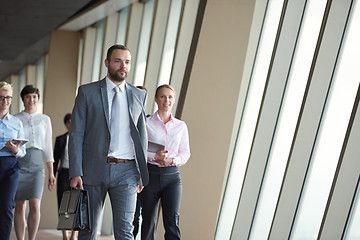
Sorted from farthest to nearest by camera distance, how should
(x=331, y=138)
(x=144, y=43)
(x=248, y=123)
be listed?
1. (x=144, y=43)
2. (x=248, y=123)
3. (x=331, y=138)

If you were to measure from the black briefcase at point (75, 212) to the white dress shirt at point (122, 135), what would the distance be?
14.1 inches

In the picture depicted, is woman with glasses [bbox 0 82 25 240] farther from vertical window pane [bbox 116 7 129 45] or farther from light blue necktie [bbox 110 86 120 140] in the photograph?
vertical window pane [bbox 116 7 129 45]

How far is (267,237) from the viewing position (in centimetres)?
665

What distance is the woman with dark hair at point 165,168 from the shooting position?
17.4ft

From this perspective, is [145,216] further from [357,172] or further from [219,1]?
[219,1]

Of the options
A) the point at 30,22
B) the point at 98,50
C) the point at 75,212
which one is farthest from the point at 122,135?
the point at 98,50

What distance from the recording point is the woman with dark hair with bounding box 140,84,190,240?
529 centimetres

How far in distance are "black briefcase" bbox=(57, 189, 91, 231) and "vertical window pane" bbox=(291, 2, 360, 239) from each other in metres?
2.80

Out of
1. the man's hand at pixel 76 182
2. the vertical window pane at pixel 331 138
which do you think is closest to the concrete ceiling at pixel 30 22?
the vertical window pane at pixel 331 138

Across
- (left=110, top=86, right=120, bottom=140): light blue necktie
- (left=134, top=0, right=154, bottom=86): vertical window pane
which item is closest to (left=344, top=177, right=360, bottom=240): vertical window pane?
(left=110, top=86, right=120, bottom=140): light blue necktie

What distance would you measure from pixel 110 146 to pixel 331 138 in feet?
8.70

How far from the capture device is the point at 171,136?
545 centimetres

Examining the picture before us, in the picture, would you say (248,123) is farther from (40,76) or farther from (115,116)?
(40,76)

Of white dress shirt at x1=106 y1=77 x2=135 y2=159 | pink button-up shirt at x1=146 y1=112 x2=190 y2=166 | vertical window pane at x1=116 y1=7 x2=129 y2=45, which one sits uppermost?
vertical window pane at x1=116 y1=7 x2=129 y2=45
